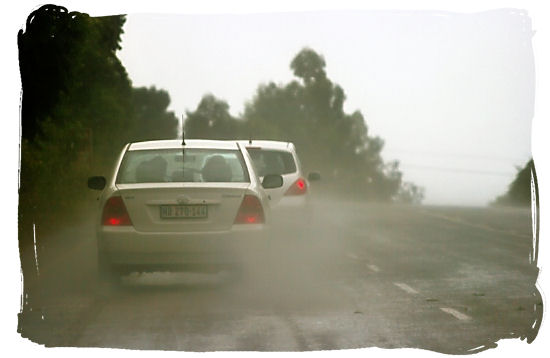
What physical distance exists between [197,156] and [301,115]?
84.9 m

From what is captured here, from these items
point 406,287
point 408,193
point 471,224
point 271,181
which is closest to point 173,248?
point 271,181

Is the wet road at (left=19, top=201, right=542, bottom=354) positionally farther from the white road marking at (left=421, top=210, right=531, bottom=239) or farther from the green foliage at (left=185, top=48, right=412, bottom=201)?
the green foliage at (left=185, top=48, right=412, bottom=201)

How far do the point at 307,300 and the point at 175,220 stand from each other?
1491 millimetres

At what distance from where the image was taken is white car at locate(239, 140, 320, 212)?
18.0 meters

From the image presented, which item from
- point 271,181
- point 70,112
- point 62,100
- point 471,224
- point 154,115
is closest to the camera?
point 62,100

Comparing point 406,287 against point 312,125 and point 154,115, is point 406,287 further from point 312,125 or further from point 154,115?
point 312,125

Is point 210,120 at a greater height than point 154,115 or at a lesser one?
lesser

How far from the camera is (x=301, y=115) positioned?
322ft

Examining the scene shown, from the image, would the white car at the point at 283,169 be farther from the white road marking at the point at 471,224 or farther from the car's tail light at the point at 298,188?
the white road marking at the point at 471,224

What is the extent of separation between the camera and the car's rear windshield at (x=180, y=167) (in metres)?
12.9

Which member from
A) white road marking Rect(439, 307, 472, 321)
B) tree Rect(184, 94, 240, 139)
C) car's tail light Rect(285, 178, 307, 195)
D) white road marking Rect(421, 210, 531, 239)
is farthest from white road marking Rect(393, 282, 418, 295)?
tree Rect(184, 94, 240, 139)

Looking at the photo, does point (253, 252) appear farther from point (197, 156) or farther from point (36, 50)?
point (36, 50)

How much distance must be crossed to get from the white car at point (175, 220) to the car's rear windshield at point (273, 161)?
17.1 feet

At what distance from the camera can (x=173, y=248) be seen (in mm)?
12438
